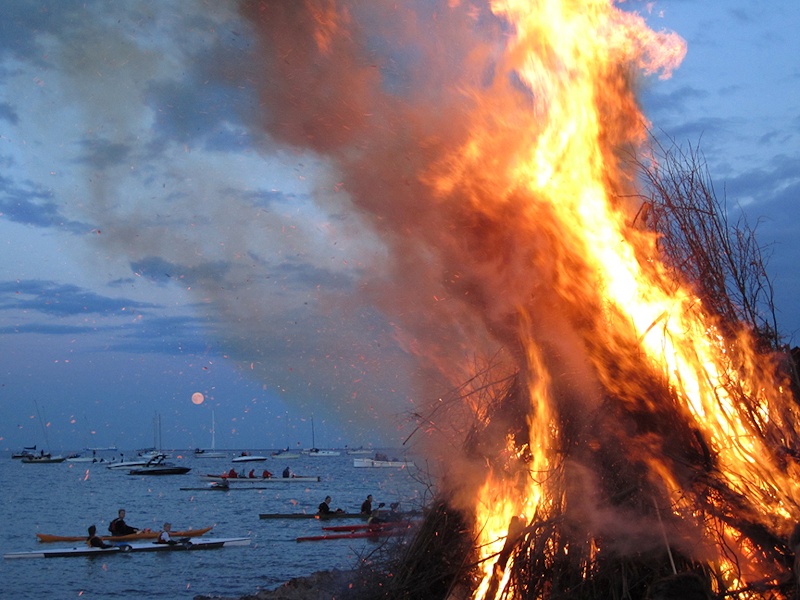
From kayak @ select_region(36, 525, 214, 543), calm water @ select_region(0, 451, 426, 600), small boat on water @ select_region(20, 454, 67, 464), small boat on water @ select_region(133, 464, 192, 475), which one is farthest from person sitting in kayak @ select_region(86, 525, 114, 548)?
small boat on water @ select_region(20, 454, 67, 464)

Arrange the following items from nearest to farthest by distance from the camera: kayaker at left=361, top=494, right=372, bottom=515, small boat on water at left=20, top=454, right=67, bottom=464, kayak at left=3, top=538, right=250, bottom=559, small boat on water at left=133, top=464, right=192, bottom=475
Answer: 1. kayak at left=3, top=538, right=250, bottom=559
2. kayaker at left=361, top=494, right=372, bottom=515
3. small boat on water at left=133, top=464, right=192, bottom=475
4. small boat on water at left=20, top=454, right=67, bottom=464

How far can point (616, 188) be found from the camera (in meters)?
8.37

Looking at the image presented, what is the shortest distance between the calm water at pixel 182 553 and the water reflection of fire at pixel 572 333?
7.14ft

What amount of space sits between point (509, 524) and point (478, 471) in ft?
3.20

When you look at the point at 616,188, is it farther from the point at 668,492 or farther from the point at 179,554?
the point at 179,554

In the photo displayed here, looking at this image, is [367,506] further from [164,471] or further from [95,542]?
[164,471]

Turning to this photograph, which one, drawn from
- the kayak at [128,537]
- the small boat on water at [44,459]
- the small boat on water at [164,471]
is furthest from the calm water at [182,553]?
the small boat on water at [44,459]

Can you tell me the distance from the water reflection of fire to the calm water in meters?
2.18

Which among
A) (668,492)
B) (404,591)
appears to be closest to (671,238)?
(668,492)

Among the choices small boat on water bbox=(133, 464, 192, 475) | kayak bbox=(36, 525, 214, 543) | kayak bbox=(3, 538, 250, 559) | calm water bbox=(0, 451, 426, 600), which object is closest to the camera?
calm water bbox=(0, 451, 426, 600)

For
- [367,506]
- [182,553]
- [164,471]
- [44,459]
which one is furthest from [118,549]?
[44,459]

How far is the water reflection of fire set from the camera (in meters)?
7.17

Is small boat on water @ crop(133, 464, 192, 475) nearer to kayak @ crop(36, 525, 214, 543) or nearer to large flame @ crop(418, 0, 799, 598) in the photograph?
kayak @ crop(36, 525, 214, 543)

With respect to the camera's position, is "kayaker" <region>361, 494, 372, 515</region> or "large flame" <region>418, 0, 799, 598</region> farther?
"kayaker" <region>361, 494, 372, 515</region>
